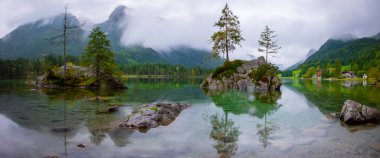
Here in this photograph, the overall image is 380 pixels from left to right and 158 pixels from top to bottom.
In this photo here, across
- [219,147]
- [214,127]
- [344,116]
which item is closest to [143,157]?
[219,147]

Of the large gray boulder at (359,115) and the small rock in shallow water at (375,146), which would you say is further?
the large gray boulder at (359,115)

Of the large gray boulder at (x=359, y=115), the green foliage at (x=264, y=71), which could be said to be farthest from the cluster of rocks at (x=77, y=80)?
the large gray boulder at (x=359, y=115)

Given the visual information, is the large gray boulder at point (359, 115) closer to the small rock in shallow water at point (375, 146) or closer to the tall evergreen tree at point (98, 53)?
the small rock in shallow water at point (375, 146)

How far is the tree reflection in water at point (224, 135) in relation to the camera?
13.9m

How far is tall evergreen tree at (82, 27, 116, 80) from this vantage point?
205 ft

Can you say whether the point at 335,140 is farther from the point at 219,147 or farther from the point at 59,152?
the point at 59,152

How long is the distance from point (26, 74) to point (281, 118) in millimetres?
202105

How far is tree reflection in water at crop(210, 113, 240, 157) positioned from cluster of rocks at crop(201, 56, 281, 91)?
39.0 meters

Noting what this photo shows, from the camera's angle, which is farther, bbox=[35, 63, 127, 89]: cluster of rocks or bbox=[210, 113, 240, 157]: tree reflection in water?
bbox=[35, 63, 127, 89]: cluster of rocks

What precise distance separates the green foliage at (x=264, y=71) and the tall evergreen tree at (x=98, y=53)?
33647 millimetres

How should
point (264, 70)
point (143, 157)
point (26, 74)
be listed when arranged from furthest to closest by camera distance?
1. point (26, 74)
2. point (264, 70)
3. point (143, 157)

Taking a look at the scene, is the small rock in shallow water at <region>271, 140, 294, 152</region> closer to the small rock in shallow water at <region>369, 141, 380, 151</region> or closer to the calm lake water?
the calm lake water

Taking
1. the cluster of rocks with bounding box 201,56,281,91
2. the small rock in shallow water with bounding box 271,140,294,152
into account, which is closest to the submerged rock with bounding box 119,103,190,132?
the small rock in shallow water with bounding box 271,140,294,152

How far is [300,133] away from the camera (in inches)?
699
